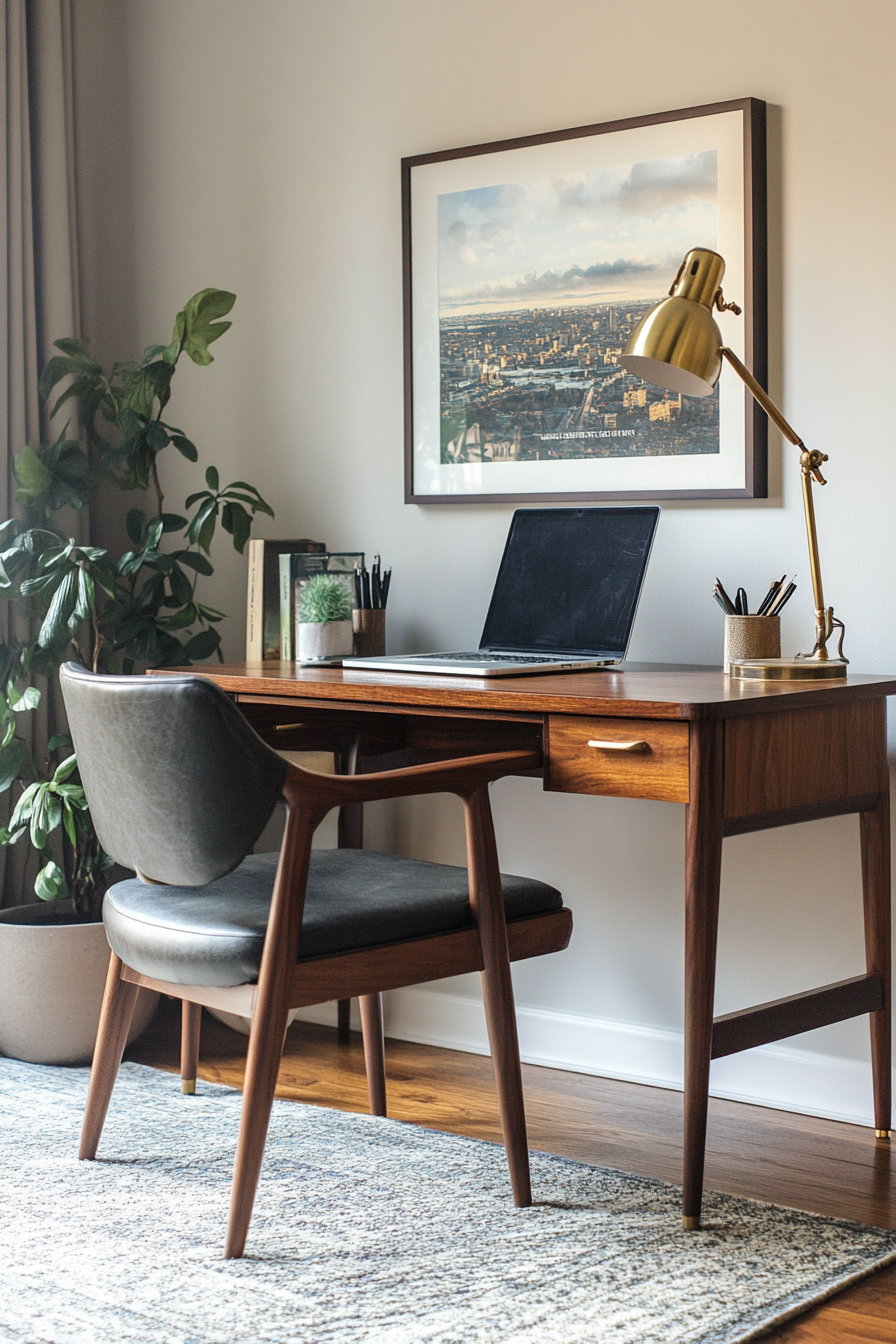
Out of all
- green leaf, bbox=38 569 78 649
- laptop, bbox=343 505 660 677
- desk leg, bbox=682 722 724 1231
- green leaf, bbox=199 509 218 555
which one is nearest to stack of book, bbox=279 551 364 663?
green leaf, bbox=199 509 218 555

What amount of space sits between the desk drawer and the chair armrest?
45 mm

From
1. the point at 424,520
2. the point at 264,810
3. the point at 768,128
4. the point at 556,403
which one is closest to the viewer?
the point at 264,810

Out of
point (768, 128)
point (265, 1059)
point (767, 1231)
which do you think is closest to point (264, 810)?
point (265, 1059)

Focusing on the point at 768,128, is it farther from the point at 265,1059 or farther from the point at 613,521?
the point at 265,1059

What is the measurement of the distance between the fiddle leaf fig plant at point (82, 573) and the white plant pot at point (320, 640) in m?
0.29

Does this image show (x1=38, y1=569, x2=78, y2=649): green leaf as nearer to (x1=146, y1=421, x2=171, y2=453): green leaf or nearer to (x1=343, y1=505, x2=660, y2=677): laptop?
(x1=146, y1=421, x2=171, y2=453): green leaf

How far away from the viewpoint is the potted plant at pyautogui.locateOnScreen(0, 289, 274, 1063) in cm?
267

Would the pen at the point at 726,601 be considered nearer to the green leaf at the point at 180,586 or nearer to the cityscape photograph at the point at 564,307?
the cityscape photograph at the point at 564,307

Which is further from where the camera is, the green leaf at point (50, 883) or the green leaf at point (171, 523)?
the green leaf at point (171, 523)

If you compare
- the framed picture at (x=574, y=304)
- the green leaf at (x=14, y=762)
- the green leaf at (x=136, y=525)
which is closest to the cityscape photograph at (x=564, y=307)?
the framed picture at (x=574, y=304)

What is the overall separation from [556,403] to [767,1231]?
4.66ft

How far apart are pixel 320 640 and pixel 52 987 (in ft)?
2.61

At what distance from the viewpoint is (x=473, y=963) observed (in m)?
2.00

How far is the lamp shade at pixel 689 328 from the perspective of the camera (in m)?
2.12
